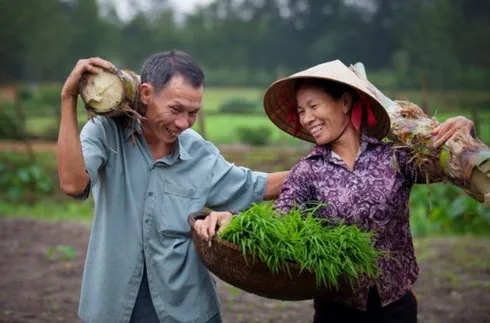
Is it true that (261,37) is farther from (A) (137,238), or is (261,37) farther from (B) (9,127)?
(A) (137,238)

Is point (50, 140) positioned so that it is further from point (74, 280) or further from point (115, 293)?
point (115, 293)

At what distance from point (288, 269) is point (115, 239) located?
827mm

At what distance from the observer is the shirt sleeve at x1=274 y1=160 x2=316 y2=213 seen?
303cm

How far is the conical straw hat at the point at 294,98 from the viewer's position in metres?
3.00

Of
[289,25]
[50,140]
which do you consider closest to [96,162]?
[50,140]

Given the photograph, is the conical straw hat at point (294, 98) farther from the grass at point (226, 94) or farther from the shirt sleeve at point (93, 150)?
the grass at point (226, 94)

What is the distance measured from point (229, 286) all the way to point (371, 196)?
4.18 metres

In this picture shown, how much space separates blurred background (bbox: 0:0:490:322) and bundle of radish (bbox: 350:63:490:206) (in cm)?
293

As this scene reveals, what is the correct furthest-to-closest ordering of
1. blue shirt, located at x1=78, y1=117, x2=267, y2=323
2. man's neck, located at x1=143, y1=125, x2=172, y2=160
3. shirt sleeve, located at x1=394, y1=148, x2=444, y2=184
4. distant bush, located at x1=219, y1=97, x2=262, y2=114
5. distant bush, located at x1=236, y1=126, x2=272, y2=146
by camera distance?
distant bush, located at x1=236, y1=126, x2=272, y2=146, distant bush, located at x1=219, y1=97, x2=262, y2=114, man's neck, located at x1=143, y1=125, x2=172, y2=160, blue shirt, located at x1=78, y1=117, x2=267, y2=323, shirt sleeve, located at x1=394, y1=148, x2=444, y2=184

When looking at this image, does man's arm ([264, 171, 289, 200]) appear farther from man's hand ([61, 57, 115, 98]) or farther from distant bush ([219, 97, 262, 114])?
distant bush ([219, 97, 262, 114])

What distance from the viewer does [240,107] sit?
1814cm

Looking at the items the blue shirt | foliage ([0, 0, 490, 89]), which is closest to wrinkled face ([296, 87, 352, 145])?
the blue shirt

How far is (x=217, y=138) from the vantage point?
1623 centimetres

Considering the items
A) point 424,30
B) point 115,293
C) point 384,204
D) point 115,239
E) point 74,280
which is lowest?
point 74,280
